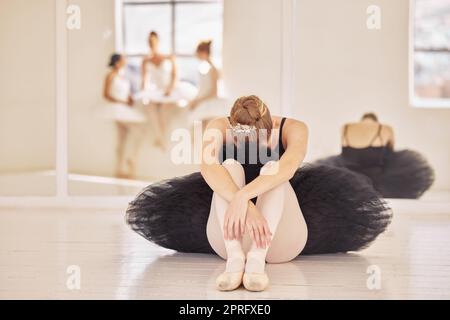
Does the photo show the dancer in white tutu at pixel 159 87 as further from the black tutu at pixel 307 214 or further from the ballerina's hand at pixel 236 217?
the ballerina's hand at pixel 236 217

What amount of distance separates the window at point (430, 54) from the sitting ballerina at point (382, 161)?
0.32 m

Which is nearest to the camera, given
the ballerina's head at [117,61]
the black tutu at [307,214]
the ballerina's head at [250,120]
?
the ballerina's head at [250,120]

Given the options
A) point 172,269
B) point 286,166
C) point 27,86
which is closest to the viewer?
point 286,166

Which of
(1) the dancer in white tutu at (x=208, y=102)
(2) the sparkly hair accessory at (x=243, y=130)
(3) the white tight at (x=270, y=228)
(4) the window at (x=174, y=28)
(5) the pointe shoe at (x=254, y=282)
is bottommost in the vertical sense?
(5) the pointe shoe at (x=254, y=282)

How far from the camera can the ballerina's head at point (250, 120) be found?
228 centimetres

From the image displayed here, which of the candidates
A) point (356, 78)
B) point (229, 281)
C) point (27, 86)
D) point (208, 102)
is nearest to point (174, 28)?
point (208, 102)

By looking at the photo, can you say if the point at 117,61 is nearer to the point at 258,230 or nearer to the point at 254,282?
the point at 258,230

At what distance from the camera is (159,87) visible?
15.7 ft

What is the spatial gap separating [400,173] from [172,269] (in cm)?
270

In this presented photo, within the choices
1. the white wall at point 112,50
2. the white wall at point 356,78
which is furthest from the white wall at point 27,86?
the white wall at point 356,78

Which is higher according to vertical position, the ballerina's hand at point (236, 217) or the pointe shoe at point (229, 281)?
the ballerina's hand at point (236, 217)

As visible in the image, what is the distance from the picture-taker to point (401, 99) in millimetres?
4695

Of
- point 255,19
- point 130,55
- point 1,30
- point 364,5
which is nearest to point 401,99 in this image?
point 364,5

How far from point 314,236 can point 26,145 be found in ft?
9.22
